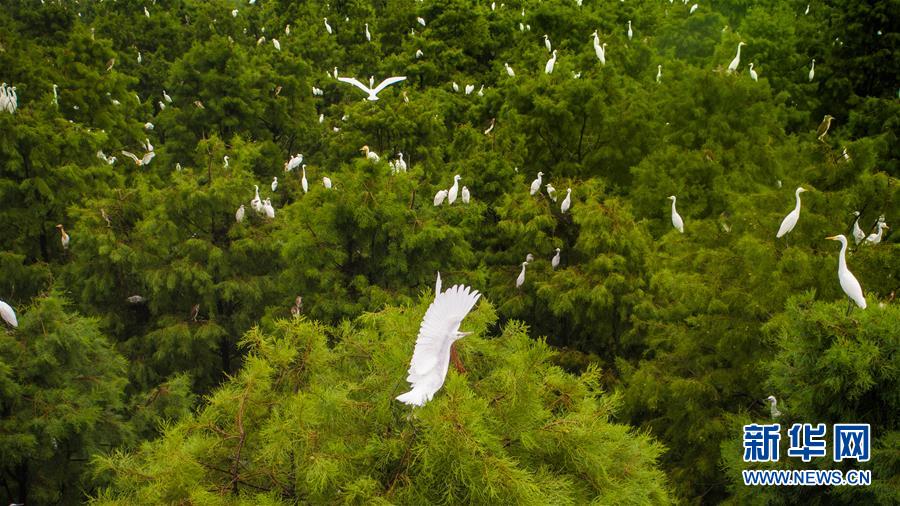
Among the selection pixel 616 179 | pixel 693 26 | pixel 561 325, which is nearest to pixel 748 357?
pixel 561 325

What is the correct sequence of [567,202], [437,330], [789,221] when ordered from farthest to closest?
[567,202]
[789,221]
[437,330]

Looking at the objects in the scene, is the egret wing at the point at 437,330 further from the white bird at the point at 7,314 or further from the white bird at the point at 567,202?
the white bird at the point at 567,202

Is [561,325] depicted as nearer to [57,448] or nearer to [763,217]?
[763,217]

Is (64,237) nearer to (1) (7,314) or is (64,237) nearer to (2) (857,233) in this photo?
(1) (7,314)

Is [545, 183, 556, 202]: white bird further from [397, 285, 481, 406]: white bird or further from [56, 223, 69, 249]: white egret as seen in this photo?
[56, 223, 69, 249]: white egret

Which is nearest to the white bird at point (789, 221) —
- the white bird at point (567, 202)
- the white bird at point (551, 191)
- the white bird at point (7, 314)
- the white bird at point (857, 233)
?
the white bird at point (857, 233)

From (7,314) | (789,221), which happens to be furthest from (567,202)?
(7,314)
